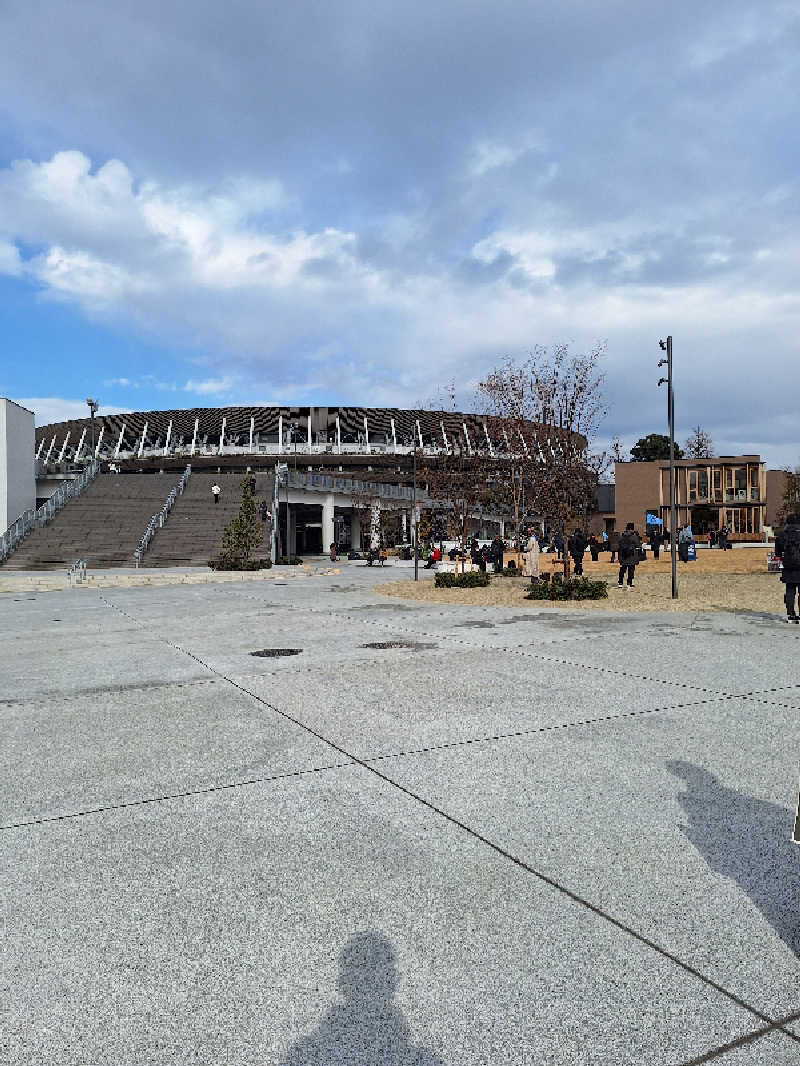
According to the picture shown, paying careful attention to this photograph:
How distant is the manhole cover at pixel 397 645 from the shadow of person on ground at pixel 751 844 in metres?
5.97

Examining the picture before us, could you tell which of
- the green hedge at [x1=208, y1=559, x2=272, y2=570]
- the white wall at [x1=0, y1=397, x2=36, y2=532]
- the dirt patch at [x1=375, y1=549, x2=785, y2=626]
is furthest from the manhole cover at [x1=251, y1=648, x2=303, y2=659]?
the white wall at [x1=0, y1=397, x2=36, y2=532]

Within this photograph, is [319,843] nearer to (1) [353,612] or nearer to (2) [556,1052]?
(2) [556,1052]

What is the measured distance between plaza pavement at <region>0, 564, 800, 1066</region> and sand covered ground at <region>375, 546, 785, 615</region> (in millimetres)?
8850

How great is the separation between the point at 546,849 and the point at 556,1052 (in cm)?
147

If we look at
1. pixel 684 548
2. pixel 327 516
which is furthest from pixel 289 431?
pixel 684 548

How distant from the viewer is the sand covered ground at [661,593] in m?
16.2

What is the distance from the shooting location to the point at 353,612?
15867 mm

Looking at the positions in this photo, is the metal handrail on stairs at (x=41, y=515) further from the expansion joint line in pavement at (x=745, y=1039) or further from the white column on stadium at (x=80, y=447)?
the white column on stadium at (x=80, y=447)

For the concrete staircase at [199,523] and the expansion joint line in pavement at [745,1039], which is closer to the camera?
the expansion joint line in pavement at [745,1039]

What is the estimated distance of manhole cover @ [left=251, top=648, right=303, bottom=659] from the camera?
9.94 metres

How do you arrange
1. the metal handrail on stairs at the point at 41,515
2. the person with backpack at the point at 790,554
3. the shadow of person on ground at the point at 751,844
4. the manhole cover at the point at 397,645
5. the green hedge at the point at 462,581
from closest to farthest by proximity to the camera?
1. the shadow of person on ground at the point at 751,844
2. the manhole cover at the point at 397,645
3. the person with backpack at the point at 790,554
4. the green hedge at the point at 462,581
5. the metal handrail on stairs at the point at 41,515

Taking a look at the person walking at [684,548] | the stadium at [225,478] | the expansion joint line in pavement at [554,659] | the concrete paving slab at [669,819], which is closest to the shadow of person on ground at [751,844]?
the concrete paving slab at [669,819]

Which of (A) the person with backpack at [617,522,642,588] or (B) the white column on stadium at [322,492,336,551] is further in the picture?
(B) the white column on stadium at [322,492,336,551]

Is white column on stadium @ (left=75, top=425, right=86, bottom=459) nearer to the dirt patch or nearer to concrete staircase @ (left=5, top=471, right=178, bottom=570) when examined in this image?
concrete staircase @ (left=5, top=471, right=178, bottom=570)
